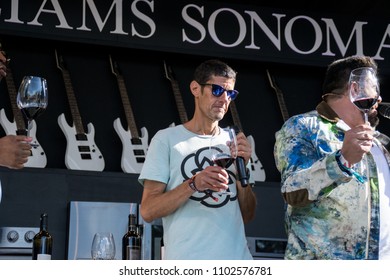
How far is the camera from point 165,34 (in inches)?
198

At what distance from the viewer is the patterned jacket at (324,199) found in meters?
2.64

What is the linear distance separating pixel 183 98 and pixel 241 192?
2411 millimetres

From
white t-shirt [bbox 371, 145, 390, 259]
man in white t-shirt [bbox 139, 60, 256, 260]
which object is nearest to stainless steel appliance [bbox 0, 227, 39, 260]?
man in white t-shirt [bbox 139, 60, 256, 260]

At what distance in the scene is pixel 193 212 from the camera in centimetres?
304

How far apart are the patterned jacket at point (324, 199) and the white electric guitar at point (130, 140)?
2292mm

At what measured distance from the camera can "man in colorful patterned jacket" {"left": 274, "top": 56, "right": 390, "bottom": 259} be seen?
104 inches

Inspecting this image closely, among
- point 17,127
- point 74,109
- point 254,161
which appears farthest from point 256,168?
point 17,127

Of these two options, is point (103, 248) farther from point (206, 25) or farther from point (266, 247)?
point (206, 25)

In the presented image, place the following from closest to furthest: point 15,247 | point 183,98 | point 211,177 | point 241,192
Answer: point 211,177 < point 241,192 < point 15,247 < point 183,98

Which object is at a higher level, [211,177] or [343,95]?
[343,95]

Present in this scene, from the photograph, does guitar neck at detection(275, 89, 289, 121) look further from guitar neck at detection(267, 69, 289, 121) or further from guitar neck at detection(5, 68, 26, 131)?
guitar neck at detection(5, 68, 26, 131)

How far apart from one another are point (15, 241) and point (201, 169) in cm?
183
